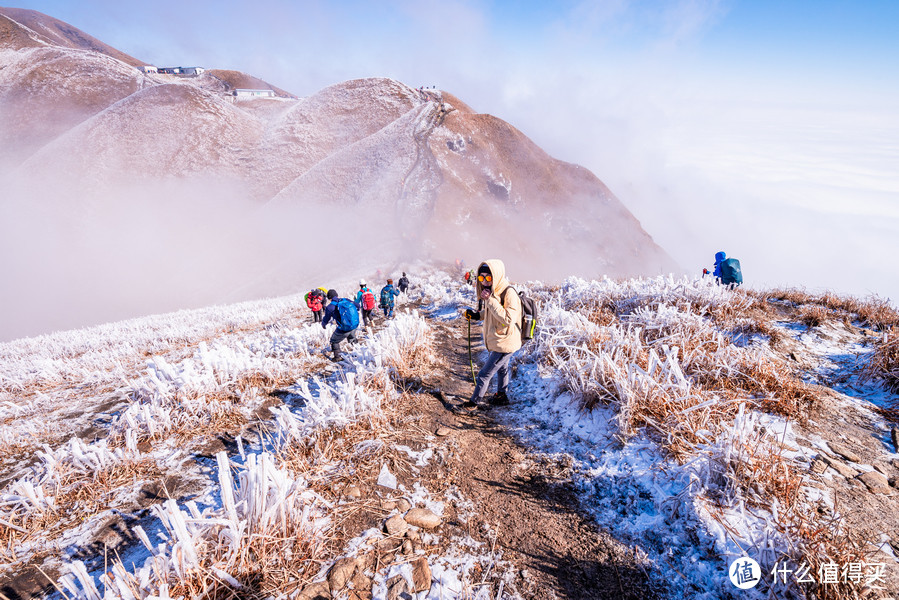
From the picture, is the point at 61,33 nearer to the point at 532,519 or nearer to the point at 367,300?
the point at 367,300

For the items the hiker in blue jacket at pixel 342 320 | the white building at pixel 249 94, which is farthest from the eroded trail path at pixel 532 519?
the white building at pixel 249 94

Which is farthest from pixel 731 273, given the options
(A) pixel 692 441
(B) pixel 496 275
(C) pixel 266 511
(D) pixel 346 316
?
(C) pixel 266 511

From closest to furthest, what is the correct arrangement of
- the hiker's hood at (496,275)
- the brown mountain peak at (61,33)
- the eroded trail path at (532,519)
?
the eroded trail path at (532,519) → the hiker's hood at (496,275) → the brown mountain peak at (61,33)

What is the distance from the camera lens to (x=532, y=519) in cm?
304

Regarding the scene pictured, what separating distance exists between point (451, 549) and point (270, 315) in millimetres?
16354

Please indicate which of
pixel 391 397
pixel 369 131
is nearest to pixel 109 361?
pixel 391 397

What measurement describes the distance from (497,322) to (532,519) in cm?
254

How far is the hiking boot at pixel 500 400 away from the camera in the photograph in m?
5.27

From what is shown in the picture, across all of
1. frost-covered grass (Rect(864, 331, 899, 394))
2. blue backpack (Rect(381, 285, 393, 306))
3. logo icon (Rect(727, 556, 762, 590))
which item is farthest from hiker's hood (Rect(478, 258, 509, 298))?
blue backpack (Rect(381, 285, 393, 306))

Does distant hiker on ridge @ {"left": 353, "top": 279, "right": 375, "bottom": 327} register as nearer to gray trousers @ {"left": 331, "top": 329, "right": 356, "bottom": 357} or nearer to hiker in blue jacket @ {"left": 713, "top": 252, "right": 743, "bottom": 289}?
gray trousers @ {"left": 331, "top": 329, "right": 356, "bottom": 357}

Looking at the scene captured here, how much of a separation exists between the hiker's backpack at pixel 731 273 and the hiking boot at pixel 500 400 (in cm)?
776

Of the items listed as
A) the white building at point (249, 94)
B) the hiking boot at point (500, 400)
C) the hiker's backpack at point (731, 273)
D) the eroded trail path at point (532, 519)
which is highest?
the white building at point (249, 94)

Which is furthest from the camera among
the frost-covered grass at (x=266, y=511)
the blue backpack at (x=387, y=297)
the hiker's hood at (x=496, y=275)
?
the blue backpack at (x=387, y=297)

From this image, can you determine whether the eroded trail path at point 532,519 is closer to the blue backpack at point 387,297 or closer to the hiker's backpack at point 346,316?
the hiker's backpack at point 346,316
